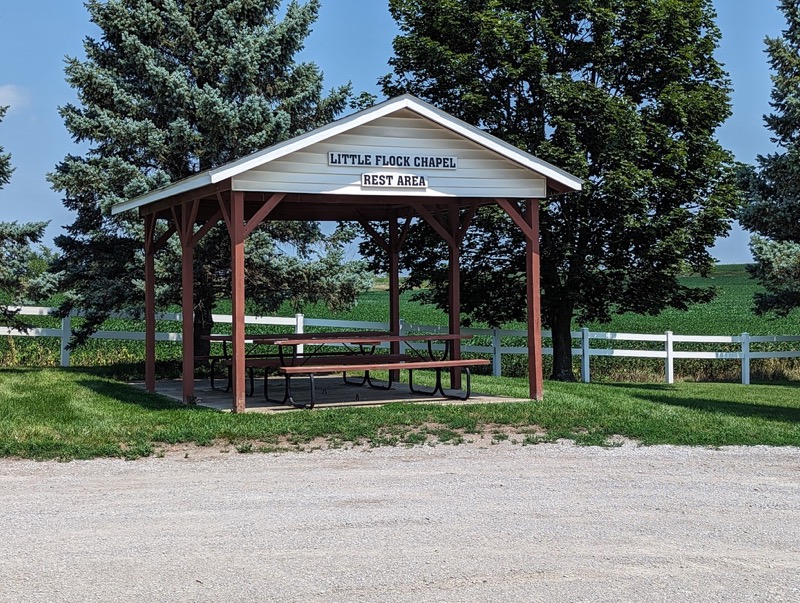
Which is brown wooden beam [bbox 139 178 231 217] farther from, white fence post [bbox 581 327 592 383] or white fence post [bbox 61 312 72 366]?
white fence post [bbox 581 327 592 383]

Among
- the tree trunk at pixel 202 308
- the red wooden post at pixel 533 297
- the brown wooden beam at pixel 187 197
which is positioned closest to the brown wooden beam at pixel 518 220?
the red wooden post at pixel 533 297

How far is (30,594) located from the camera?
213 inches

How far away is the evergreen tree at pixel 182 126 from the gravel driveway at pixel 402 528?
10.8 metres

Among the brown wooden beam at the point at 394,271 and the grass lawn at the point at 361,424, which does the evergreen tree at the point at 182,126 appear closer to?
the brown wooden beam at the point at 394,271

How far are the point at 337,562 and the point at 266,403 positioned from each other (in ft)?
29.7

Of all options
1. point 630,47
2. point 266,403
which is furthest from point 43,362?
point 630,47

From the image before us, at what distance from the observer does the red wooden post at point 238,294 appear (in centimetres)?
1355

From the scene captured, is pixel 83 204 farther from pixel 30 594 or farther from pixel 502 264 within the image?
pixel 30 594

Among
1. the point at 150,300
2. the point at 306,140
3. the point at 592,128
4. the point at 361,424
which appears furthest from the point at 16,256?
the point at 592,128

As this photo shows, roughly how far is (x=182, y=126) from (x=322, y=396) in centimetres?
700

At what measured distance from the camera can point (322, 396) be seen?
16031mm

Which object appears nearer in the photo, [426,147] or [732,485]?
[732,485]

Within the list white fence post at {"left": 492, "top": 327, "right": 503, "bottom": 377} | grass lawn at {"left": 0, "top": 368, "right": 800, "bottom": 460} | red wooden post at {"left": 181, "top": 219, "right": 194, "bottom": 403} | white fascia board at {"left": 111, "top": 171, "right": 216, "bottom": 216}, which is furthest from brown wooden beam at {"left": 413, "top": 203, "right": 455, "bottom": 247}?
white fence post at {"left": 492, "top": 327, "right": 503, "bottom": 377}

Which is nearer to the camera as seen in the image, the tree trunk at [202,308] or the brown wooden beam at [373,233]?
the brown wooden beam at [373,233]
